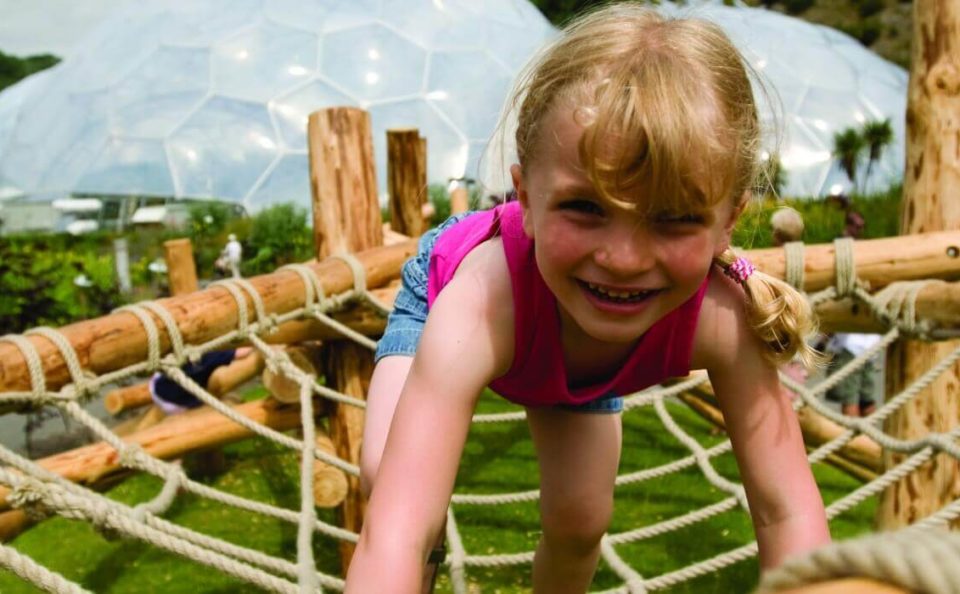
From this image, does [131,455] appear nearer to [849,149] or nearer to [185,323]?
[185,323]

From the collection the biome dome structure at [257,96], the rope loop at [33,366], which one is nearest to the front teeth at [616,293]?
the rope loop at [33,366]

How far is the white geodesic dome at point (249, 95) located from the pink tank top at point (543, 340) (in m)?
13.7

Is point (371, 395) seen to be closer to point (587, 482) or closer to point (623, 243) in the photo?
point (587, 482)

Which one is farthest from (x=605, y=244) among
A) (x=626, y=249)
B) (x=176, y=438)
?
(x=176, y=438)

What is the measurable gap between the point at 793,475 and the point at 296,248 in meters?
11.3

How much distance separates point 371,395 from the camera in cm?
162

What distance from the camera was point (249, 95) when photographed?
16.3 meters

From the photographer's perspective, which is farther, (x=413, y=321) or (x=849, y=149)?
(x=849, y=149)

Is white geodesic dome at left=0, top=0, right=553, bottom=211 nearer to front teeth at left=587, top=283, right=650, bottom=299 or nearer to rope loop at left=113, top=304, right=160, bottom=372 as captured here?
rope loop at left=113, top=304, right=160, bottom=372

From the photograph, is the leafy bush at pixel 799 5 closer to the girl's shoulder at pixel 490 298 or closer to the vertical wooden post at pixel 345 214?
the vertical wooden post at pixel 345 214

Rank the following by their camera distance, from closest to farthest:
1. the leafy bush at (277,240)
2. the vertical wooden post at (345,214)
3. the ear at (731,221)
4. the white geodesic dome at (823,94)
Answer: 1. the ear at (731,221)
2. the vertical wooden post at (345,214)
3. the leafy bush at (277,240)
4. the white geodesic dome at (823,94)

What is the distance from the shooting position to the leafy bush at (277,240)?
12141 mm

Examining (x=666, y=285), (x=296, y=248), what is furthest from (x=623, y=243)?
(x=296, y=248)

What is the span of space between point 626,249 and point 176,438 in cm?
235
